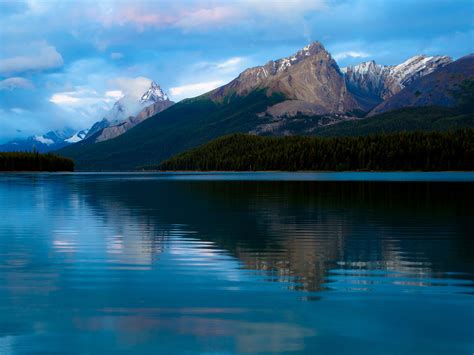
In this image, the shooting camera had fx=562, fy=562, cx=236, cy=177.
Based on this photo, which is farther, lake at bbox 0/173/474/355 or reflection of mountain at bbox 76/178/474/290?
reflection of mountain at bbox 76/178/474/290

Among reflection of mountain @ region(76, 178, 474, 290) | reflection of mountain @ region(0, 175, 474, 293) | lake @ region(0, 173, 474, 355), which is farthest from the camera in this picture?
reflection of mountain @ region(76, 178, 474, 290)

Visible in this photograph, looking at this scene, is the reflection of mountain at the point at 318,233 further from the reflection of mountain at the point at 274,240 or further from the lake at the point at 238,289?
the lake at the point at 238,289

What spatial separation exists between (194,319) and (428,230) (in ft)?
113

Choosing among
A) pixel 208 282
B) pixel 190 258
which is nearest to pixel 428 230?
pixel 190 258

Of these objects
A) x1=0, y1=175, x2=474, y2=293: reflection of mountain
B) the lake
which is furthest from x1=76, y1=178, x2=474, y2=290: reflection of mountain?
the lake

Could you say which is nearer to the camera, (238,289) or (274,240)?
(238,289)

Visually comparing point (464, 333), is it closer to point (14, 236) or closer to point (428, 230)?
point (428, 230)

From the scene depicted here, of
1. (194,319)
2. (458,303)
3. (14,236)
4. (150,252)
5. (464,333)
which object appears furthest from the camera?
(14,236)

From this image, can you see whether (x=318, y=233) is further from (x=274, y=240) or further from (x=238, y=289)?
(x=238, y=289)

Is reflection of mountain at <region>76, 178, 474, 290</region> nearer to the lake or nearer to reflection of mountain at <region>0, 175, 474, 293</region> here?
reflection of mountain at <region>0, 175, 474, 293</region>

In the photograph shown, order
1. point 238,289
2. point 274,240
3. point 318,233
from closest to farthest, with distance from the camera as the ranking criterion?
point 238,289 < point 274,240 < point 318,233

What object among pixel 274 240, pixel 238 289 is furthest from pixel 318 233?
pixel 238 289

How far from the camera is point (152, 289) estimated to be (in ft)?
85.1

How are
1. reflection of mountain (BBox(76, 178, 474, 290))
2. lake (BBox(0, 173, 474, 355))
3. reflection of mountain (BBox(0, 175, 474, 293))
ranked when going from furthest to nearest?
reflection of mountain (BBox(76, 178, 474, 290)), reflection of mountain (BBox(0, 175, 474, 293)), lake (BBox(0, 173, 474, 355))
